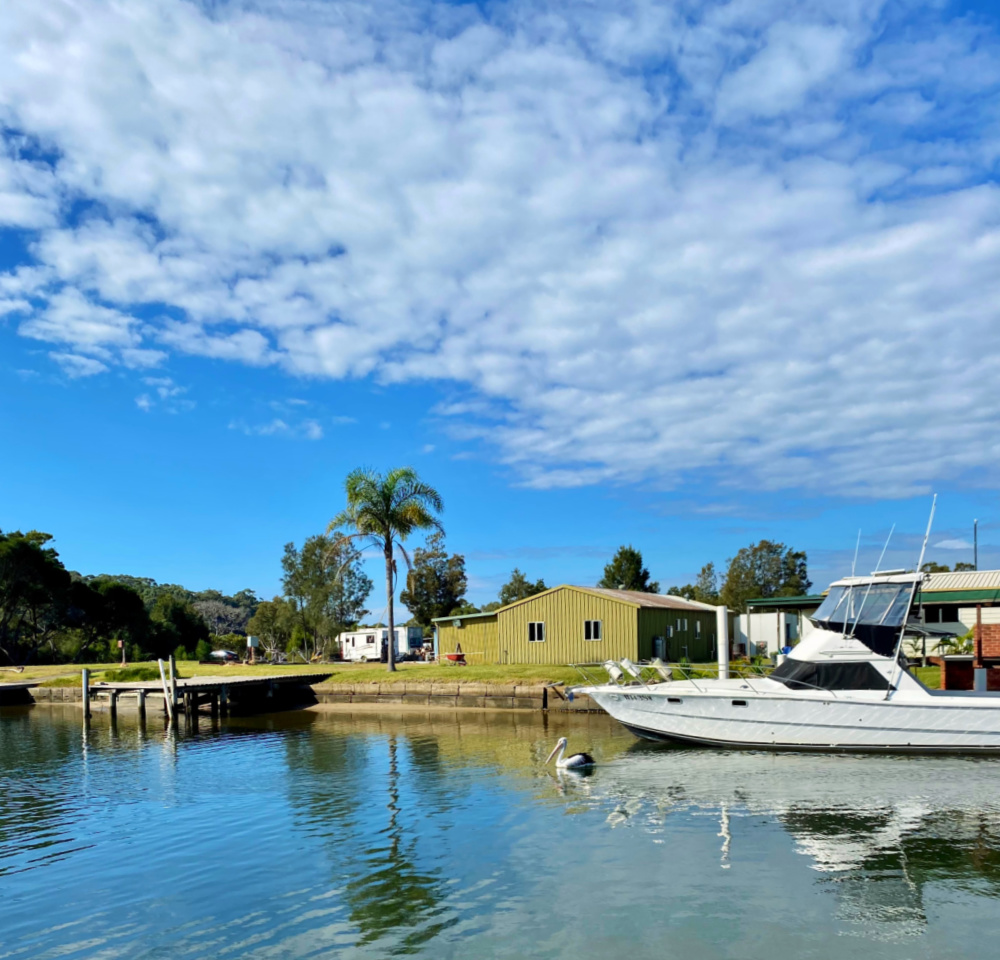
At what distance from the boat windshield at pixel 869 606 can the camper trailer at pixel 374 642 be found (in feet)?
137

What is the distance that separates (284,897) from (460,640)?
119 feet

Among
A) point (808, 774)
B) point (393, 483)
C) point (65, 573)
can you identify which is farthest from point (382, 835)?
point (65, 573)

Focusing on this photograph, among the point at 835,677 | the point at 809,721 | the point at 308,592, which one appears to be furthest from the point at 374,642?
the point at 835,677

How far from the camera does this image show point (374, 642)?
62125 mm

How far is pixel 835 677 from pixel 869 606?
2217 mm

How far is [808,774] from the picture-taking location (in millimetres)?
19484

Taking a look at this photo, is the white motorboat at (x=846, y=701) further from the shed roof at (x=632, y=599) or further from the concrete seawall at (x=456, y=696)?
Answer: the shed roof at (x=632, y=599)

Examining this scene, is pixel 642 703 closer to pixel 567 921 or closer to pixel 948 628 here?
pixel 567 921

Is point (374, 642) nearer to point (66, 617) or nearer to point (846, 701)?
point (66, 617)

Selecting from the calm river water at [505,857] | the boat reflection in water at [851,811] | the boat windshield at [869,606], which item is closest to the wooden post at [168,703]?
the calm river water at [505,857]

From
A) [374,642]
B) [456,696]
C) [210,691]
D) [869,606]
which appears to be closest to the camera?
[869,606]

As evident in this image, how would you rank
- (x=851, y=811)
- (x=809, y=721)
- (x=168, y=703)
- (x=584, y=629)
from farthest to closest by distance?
1. (x=584, y=629)
2. (x=168, y=703)
3. (x=809, y=721)
4. (x=851, y=811)

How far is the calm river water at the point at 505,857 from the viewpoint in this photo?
10.2m

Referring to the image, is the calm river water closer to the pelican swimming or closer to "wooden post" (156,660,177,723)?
the pelican swimming
